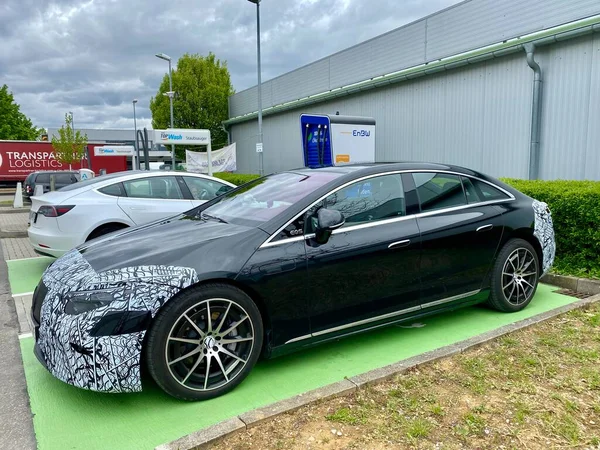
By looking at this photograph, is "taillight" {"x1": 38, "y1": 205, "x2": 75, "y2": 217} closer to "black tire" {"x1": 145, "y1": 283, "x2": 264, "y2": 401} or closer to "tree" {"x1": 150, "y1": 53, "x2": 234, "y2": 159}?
"black tire" {"x1": 145, "y1": 283, "x2": 264, "y2": 401}

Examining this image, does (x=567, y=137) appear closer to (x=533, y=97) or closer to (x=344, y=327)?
(x=533, y=97)

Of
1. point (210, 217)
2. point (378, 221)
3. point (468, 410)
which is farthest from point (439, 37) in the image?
point (468, 410)

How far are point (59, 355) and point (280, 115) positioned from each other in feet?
63.7

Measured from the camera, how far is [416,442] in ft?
8.17

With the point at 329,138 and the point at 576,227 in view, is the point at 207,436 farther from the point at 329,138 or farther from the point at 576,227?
the point at 329,138

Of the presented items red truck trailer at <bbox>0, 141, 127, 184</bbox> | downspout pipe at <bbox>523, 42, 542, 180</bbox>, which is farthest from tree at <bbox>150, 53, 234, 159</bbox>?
downspout pipe at <bbox>523, 42, 542, 180</bbox>

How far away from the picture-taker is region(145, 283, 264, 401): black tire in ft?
9.16

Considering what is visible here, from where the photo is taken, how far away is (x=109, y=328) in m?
2.71

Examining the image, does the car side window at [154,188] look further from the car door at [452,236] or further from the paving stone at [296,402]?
the paving stone at [296,402]

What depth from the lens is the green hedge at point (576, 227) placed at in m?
5.45

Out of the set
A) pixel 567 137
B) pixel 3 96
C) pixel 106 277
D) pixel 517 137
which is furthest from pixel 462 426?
pixel 3 96

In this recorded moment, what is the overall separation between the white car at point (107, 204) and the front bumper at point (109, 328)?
3.56m

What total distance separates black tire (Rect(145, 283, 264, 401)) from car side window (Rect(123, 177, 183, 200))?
4.26 meters

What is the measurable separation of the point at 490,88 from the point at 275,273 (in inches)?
393
